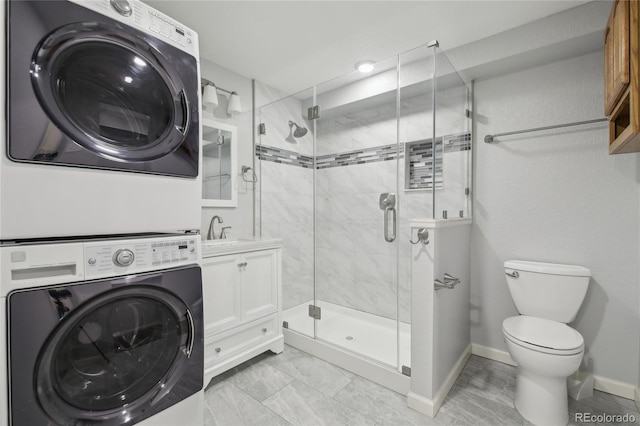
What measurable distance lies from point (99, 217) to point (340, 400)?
64.0 inches

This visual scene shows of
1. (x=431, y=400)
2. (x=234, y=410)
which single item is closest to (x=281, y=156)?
(x=234, y=410)

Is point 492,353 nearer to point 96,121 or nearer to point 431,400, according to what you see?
point 431,400

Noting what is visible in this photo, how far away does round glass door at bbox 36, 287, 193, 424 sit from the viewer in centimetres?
97

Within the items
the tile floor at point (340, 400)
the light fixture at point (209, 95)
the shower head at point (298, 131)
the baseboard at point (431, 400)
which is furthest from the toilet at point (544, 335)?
the light fixture at point (209, 95)

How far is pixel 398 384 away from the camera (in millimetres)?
1824

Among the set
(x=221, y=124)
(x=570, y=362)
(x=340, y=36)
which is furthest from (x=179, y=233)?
(x=570, y=362)

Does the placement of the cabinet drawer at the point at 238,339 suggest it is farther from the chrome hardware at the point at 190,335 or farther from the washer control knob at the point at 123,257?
the washer control knob at the point at 123,257

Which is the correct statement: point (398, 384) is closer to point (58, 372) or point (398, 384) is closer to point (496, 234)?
point (496, 234)

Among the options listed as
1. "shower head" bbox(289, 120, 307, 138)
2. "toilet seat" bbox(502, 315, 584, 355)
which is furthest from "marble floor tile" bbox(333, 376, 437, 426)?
"shower head" bbox(289, 120, 307, 138)

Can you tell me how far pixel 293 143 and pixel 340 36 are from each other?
3.38 ft

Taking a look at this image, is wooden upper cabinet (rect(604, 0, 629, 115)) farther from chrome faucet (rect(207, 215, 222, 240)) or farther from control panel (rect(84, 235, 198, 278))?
chrome faucet (rect(207, 215, 222, 240))

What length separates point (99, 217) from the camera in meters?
1.05

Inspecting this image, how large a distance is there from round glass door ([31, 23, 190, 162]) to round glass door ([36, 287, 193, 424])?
1.91 feet

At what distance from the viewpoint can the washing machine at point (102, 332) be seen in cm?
90
